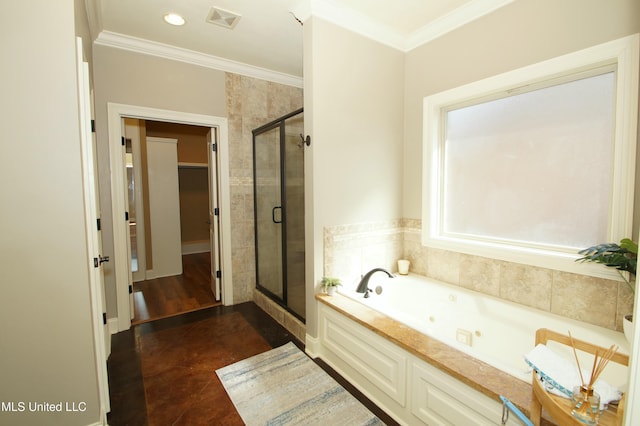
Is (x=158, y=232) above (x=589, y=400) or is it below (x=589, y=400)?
above

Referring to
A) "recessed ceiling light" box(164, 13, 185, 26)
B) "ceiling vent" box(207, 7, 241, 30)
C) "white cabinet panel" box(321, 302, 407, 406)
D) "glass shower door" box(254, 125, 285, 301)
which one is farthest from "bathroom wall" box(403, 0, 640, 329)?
"recessed ceiling light" box(164, 13, 185, 26)

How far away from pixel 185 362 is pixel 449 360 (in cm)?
197

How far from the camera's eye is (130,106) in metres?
2.68

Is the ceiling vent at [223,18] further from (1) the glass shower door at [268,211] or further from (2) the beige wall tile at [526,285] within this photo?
(2) the beige wall tile at [526,285]

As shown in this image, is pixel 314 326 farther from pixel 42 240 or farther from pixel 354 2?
pixel 354 2

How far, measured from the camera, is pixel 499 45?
205cm

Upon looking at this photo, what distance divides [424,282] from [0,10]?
3.05 metres

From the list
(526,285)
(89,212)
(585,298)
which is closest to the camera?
(89,212)

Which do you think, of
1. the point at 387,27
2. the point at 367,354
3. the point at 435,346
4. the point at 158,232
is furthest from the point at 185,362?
the point at 387,27

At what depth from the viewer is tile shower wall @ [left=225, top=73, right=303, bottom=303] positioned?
3.25m

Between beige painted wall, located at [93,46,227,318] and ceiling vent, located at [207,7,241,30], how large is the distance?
74cm

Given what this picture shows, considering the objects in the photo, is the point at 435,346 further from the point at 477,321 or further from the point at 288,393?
the point at 288,393

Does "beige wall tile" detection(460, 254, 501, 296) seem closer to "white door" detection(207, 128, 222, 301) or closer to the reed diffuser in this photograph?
the reed diffuser

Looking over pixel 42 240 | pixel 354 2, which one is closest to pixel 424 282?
pixel 354 2
